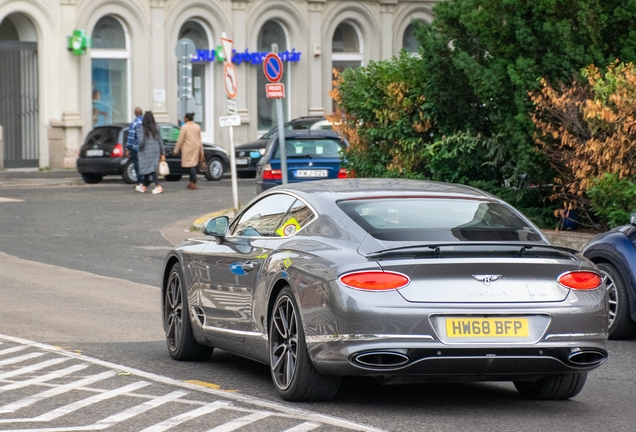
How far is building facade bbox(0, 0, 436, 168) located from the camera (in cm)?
3991

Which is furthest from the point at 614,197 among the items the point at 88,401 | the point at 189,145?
the point at 189,145

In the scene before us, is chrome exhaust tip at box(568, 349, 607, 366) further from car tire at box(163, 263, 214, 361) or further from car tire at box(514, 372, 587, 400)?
car tire at box(163, 263, 214, 361)

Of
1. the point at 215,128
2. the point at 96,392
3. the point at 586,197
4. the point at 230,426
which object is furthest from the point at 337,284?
the point at 215,128

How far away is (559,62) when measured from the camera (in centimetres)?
→ 1734

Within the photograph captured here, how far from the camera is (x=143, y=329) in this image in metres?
11.5

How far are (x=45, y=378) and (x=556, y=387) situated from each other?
312cm

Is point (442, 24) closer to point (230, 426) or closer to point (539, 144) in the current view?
point (539, 144)

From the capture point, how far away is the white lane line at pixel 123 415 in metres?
6.84

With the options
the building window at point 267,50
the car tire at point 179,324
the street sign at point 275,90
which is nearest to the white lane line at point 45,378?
the car tire at point 179,324

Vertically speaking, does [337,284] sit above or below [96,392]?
above

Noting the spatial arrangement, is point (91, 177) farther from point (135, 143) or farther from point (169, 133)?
point (135, 143)

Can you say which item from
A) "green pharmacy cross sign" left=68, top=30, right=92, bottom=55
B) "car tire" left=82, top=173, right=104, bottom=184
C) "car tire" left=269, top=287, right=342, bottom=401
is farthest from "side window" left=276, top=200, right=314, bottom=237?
"green pharmacy cross sign" left=68, top=30, right=92, bottom=55

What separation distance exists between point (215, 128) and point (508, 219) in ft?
123

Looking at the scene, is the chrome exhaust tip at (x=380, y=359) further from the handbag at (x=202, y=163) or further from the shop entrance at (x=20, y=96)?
the shop entrance at (x=20, y=96)
